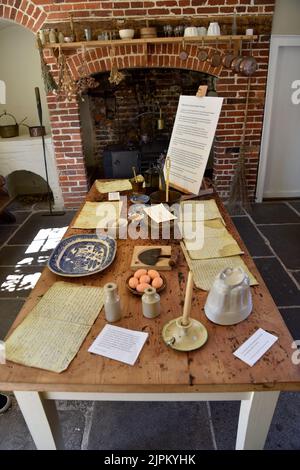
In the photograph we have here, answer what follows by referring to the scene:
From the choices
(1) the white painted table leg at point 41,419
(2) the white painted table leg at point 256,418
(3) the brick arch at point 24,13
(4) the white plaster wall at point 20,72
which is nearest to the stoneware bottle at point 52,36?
(3) the brick arch at point 24,13

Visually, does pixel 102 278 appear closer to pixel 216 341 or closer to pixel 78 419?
pixel 216 341

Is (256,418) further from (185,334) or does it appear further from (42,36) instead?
(42,36)

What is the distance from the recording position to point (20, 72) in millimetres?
4121

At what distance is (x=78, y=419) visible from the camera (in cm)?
166

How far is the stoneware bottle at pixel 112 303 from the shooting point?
3.81 feet

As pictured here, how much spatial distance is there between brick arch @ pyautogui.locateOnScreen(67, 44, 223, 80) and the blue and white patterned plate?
2.39 meters

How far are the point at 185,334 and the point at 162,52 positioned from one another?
10.2ft

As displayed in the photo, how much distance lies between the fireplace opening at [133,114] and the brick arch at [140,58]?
2.55ft

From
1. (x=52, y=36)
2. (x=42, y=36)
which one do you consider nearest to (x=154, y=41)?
(x=52, y=36)

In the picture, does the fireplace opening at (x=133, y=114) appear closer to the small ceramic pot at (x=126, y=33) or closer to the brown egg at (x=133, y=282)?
the small ceramic pot at (x=126, y=33)

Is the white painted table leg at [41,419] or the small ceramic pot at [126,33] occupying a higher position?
the small ceramic pot at [126,33]

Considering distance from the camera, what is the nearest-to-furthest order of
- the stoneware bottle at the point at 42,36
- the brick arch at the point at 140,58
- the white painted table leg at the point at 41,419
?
the white painted table leg at the point at 41,419, the stoneware bottle at the point at 42,36, the brick arch at the point at 140,58

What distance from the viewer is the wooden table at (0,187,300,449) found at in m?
0.99

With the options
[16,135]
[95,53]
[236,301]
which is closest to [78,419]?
[236,301]
